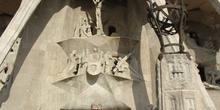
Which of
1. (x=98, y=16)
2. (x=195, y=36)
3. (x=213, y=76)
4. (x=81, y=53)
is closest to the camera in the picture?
(x=81, y=53)


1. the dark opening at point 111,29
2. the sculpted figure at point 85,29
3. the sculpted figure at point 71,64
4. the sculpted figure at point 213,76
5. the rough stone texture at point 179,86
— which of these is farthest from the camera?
the dark opening at point 111,29

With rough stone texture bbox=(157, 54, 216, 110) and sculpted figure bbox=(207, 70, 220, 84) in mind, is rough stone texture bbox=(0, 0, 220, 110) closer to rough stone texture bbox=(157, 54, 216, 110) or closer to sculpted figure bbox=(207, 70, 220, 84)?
sculpted figure bbox=(207, 70, 220, 84)

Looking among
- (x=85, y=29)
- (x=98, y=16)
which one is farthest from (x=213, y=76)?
(x=85, y=29)

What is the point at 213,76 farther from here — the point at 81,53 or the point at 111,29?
the point at 81,53

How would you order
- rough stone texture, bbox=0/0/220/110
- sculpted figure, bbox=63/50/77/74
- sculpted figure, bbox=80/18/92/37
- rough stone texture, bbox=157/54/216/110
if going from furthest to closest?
sculpted figure, bbox=80/18/92/37, sculpted figure, bbox=63/50/77/74, rough stone texture, bbox=0/0/220/110, rough stone texture, bbox=157/54/216/110

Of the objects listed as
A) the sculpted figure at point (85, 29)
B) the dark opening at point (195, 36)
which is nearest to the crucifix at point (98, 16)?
the sculpted figure at point (85, 29)

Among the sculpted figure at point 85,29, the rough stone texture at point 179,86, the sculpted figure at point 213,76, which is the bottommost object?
the rough stone texture at point 179,86

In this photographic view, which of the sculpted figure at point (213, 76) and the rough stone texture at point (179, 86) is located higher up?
the sculpted figure at point (213, 76)

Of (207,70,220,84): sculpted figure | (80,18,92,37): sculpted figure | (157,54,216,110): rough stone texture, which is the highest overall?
(80,18,92,37): sculpted figure

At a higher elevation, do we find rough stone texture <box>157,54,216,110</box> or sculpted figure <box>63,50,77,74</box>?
sculpted figure <box>63,50,77,74</box>

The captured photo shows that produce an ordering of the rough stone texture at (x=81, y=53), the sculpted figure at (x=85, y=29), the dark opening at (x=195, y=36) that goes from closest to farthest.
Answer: the rough stone texture at (x=81, y=53)
the sculpted figure at (x=85, y=29)
the dark opening at (x=195, y=36)

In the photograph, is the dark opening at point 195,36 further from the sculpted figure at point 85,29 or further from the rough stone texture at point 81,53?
the sculpted figure at point 85,29

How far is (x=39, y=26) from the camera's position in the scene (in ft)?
26.1

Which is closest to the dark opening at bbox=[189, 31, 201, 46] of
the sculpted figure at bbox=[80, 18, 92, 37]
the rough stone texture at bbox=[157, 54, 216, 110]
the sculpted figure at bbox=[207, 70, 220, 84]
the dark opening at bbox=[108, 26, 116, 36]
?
the sculpted figure at bbox=[207, 70, 220, 84]
